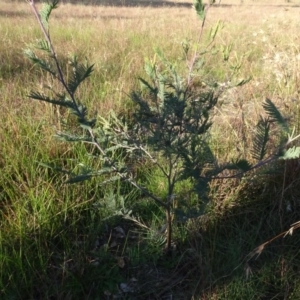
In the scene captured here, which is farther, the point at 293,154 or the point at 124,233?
the point at 124,233

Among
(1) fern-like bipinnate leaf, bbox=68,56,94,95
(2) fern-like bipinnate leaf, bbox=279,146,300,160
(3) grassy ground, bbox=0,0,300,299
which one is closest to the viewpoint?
(2) fern-like bipinnate leaf, bbox=279,146,300,160

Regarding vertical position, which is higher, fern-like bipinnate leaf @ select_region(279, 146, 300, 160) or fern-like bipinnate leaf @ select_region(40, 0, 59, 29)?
fern-like bipinnate leaf @ select_region(40, 0, 59, 29)

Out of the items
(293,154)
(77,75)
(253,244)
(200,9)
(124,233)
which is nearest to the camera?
(293,154)

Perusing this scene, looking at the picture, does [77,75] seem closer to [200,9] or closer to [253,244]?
[200,9]

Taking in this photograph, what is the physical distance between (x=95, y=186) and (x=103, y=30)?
399cm

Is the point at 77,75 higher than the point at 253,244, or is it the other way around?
the point at 77,75

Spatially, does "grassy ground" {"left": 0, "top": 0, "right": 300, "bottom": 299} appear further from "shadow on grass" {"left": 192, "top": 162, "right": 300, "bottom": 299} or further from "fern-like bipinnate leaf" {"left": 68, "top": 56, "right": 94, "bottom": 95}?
"fern-like bipinnate leaf" {"left": 68, "top": 56, "right": 94, "bottom": 95}

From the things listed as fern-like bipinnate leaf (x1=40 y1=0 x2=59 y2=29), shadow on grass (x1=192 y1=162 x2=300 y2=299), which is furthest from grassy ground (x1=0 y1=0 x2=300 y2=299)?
fern-like bipinnate leaf (x1=40 y1=0 x2=59 y2=29)

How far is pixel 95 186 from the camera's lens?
189 centimetres

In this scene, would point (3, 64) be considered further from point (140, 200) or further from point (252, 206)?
point (252, 206)

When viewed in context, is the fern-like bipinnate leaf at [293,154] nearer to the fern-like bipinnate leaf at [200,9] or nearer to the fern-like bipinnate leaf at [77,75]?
the fern-like bipinnate leaf at [200,9]

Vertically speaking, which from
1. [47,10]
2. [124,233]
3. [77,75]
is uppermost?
[47,10]

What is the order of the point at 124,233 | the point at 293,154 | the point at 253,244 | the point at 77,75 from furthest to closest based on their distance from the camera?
the point at 124,233 → the point at 253,244 → the point at 77,75 → the point at 293,154

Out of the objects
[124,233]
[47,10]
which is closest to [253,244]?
[124,233]
